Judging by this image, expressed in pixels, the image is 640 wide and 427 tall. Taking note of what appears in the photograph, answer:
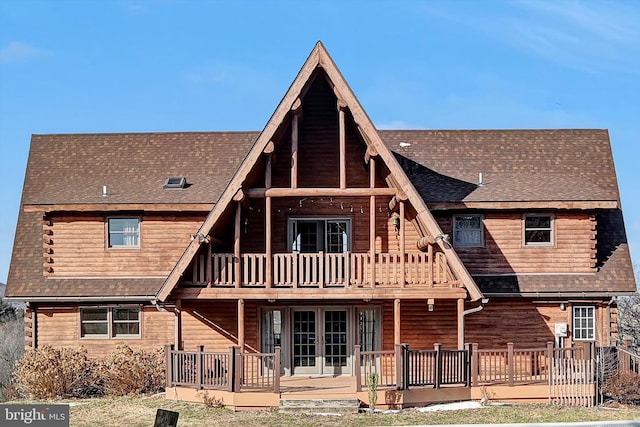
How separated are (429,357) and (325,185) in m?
5.88

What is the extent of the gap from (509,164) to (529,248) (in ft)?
10.1

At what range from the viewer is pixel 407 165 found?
2727cm

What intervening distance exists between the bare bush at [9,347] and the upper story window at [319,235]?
915 cm

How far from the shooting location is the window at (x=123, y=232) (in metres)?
26.0

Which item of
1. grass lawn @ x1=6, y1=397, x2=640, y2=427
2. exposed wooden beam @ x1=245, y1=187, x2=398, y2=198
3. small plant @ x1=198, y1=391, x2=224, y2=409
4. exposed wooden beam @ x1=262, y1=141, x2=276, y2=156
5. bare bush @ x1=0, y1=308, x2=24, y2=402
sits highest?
exposed wooden beam @ x1=262, y1=141, x2=276, y2=156

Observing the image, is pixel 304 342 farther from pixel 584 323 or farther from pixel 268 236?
pixel 584 323

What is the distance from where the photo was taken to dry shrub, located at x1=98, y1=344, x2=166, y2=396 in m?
24.4

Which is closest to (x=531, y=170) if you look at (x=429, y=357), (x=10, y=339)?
(x=429, y=357)

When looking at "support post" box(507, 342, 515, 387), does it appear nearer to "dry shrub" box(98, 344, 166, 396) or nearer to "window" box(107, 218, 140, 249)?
"dry shrub" box(98, 344, 166, 396)

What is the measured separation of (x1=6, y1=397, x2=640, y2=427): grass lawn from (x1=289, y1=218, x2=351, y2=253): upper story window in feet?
18.9

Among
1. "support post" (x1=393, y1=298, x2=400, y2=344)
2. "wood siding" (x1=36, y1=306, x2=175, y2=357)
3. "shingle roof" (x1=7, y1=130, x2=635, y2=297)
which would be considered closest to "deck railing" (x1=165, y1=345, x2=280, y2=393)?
"support post" (x1=393, y1=298, x2=400, y2=344)

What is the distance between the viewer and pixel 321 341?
2466 cm

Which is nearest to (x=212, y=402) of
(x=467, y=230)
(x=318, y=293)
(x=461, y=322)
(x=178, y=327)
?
(x=178, y=327)

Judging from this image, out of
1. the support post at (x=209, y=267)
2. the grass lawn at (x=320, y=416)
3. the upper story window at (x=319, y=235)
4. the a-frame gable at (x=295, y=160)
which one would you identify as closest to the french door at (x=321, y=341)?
the upper story window at (x=319, y=235)
